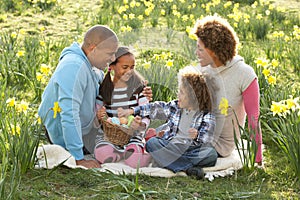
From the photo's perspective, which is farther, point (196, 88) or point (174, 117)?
point (174, 117)

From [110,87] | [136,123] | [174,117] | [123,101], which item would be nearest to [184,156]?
[174,117]

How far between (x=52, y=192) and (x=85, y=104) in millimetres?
781

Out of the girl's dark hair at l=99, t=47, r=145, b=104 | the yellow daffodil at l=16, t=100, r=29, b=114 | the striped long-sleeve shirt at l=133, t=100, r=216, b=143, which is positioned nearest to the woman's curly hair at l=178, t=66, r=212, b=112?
the striped long-sleeve shirt at l=133, t=100, r=216, b=143

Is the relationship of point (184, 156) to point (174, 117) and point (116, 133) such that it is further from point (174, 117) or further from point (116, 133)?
point (116, 133)

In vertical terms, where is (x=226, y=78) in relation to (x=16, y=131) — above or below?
above

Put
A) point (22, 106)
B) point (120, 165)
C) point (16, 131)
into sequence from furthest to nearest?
1. point (120, 165)
2. point (22, 106)
3. point (16, 131)

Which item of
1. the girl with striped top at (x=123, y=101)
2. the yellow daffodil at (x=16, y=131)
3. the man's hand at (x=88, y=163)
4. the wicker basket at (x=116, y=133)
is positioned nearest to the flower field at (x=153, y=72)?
the yellow daffodil at (x=16, y=131)

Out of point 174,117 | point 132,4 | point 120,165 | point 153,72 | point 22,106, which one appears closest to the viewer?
point 22,106

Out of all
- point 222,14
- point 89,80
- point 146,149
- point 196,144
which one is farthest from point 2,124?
point 222,14

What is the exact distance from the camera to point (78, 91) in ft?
13.2

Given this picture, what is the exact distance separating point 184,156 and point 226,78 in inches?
23.9

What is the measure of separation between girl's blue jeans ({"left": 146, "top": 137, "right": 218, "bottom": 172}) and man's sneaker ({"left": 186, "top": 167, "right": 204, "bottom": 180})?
0.04 metres

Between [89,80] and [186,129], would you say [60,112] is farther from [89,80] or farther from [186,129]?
[186,129]

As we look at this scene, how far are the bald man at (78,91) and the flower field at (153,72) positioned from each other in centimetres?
15
